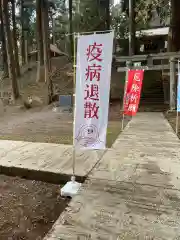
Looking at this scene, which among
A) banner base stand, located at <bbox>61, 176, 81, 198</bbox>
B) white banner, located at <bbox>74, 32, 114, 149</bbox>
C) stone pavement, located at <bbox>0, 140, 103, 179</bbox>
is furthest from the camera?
stone pavement, located at <bbox>0, 140, 103, 179</bbox>

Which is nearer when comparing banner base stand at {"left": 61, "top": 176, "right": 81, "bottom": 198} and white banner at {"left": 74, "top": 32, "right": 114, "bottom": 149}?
banner base stand at {"left": 61, "top": 176, "right": 81, "bottom": 198}

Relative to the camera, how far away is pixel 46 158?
4.77 metres

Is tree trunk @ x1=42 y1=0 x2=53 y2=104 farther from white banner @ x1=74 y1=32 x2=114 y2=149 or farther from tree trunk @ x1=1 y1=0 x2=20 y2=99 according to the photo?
white banner @ x1=74 y1=32 x2=114 y2=149

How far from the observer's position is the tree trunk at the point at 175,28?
12656mm

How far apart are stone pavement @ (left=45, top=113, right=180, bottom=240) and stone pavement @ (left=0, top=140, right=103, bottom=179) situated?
287mm

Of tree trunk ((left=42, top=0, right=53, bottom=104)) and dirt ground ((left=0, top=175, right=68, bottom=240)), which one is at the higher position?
tree trunk ((left=42, top=0, right=53, bottom=104))

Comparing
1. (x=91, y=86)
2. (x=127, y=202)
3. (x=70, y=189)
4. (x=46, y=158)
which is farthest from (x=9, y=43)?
(x=127, y=202)

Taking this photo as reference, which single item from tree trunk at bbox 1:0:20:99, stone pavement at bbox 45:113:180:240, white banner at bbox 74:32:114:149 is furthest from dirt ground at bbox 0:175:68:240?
tree trunk at bbox 1:0:20:99

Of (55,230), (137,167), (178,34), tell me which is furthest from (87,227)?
(178,34)

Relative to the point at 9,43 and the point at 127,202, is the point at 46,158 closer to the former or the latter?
the point at 127,202

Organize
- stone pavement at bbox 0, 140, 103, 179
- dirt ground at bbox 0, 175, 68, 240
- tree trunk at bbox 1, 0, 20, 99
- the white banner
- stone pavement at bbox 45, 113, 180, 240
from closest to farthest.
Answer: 1. stone pavement at bbox 45, 113, 180, 240
2. dirt ground at bbox 0, 175, 68, 240
3. the white banner
4. stone pavement at bbox 0, 140, 103, 179
5. tree trunk at bbox 1, 0, 20, 99

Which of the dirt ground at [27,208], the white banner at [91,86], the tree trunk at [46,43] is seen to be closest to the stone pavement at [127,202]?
the dirt ground at [27,208]

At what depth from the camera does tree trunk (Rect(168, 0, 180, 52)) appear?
41.5ft

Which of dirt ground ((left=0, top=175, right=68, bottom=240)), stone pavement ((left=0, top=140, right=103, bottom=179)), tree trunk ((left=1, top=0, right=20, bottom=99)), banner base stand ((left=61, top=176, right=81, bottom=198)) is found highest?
tree trunk ((left=1, top=0, right=20, bottom=99))
